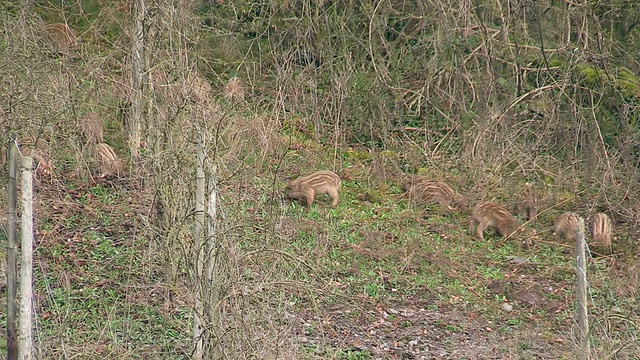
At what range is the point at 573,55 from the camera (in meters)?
15.8

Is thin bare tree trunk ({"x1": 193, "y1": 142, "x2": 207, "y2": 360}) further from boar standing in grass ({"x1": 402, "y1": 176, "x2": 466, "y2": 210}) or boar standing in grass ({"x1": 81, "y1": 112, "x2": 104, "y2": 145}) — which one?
boar standing in grass ({"x1": 402, "y1": 176, "x2": 466, "y2": 210})

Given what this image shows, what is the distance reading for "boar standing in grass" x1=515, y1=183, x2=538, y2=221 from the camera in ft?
47.3

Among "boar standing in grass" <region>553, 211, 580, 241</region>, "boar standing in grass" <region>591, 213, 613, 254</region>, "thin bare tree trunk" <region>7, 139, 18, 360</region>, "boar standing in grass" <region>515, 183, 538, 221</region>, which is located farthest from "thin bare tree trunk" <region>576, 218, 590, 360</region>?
"boar standing in grass" <region>515, 183, 538, 221</region>

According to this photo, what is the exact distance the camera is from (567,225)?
550 inches

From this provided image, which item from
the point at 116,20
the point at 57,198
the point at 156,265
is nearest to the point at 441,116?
the point at 116,20

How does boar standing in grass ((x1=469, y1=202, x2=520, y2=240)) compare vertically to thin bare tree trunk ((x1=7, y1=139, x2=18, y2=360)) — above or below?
below

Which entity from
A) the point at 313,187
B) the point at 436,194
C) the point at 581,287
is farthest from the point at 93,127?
the point at 581,287

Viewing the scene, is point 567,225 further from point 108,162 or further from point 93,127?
point 93,127

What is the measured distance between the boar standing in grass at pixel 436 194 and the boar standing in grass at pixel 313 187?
1090mm

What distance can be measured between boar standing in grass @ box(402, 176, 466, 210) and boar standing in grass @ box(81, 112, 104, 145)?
4.17 meters

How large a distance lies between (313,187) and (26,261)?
705cm

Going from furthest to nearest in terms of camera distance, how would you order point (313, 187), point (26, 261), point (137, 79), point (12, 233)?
1. point (313, 187)
2. point (137, 79)
3. point (12, 233)
4. point (26, 261)

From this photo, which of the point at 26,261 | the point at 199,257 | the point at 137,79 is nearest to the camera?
the point at 26,261

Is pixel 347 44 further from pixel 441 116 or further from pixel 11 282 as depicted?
pixel 11 282
